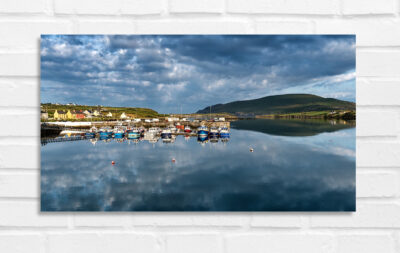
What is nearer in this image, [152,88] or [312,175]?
[312,175]

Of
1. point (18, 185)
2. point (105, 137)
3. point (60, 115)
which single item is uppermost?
point (60, 115)
